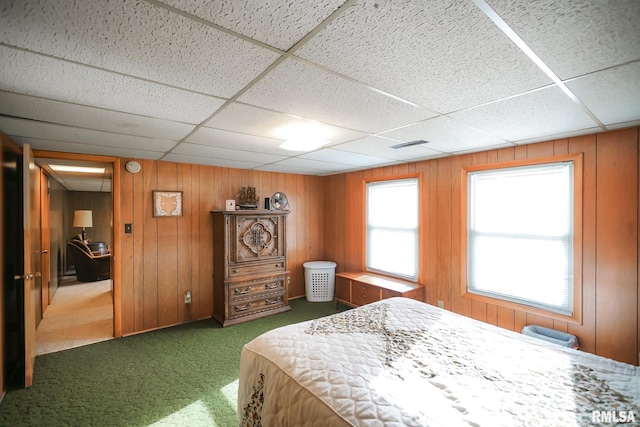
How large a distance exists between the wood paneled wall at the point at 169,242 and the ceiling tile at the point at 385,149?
2044 mm

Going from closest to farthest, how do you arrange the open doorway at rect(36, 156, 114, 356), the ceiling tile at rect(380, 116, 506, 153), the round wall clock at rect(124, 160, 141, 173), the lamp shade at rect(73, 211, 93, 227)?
the ceiling tile at rect(380, 116, 506, 153) → the round wall clock at rect(124, 160, 141, 173) → the open doorway at rect(36, 156, 114, 356) → the lamp shade at rect(73, 211, 93, 227)

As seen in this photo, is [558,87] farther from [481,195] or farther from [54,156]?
[54,156]

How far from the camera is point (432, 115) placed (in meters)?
1.93

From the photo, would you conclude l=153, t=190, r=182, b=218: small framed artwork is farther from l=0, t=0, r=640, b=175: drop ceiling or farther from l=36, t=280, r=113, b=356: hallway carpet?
l=36, t=280, r=113, b=356: hallway carpet

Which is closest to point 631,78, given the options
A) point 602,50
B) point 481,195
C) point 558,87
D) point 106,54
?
point 558,87

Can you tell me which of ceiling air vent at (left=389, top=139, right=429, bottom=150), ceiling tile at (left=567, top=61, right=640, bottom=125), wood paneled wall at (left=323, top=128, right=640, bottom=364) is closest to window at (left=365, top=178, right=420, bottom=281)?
wood paneled wall at (left=323, top=128, right=640, bottom=364)

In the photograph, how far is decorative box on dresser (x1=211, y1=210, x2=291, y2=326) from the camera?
3734 millimetres

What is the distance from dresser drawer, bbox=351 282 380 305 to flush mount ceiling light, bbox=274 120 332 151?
2.27m

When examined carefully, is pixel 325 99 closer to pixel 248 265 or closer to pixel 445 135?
pixel 445 135

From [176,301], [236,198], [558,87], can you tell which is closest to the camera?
[558,87]

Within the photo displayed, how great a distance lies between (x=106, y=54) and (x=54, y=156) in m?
2.69

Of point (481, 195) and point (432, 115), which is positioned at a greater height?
point (432, 115)

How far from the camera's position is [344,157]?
348 centimetres

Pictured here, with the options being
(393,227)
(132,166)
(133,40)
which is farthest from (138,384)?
(393,227)
